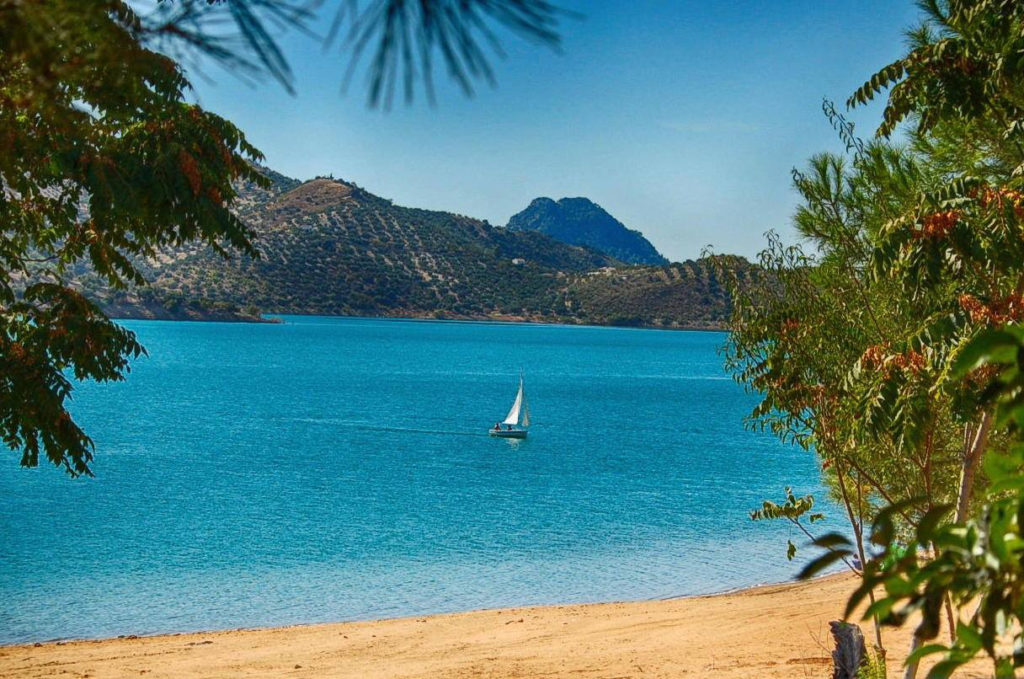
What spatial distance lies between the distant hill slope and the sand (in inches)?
5436

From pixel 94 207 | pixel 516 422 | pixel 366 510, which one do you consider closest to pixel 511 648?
pixel 94 207

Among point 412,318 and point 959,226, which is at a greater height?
point 959,226

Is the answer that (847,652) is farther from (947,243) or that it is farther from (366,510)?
(366,510)

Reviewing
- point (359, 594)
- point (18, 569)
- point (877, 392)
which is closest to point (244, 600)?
point (359, 594)

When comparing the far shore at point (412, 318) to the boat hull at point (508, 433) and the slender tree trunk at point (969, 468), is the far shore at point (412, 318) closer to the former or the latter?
the boat hull at point (508, 433)

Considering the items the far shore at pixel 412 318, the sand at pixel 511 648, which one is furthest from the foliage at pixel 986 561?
the far shore at pixel 412 318

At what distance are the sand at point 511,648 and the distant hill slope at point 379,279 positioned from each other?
138067mm

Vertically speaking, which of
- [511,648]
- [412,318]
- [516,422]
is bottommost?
[516,422]

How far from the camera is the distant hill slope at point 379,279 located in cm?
16150

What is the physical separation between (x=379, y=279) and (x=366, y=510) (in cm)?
14357

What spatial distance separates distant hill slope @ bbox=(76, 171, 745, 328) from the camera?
161500 millimetres

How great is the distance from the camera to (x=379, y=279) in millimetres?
173875

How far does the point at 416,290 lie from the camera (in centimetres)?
17712

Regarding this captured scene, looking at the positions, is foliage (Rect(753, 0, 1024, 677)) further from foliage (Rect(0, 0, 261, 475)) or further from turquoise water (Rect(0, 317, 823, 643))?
turquoise water (Rect(0, 317, 823, 643))
